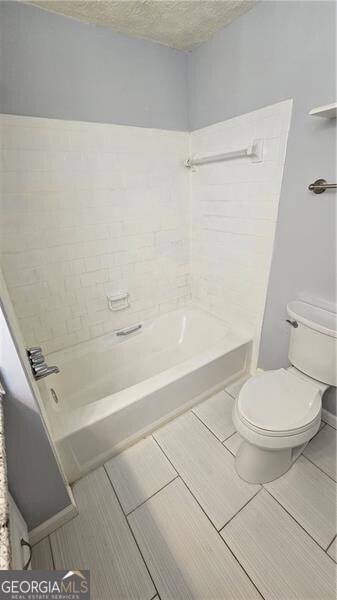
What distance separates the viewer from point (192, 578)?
3.21 feet

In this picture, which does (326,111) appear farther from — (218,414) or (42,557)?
(42,557)

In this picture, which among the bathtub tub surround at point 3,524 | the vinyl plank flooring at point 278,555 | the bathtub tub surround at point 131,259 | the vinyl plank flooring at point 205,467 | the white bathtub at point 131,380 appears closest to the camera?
the bathtub tub surround at point 3,524

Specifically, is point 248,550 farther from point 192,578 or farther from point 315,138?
point 315,138

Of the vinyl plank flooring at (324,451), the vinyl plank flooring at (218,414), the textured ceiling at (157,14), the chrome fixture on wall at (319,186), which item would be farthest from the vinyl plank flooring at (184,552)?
the textured ceiling at (157,14)

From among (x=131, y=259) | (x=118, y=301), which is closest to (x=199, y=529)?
(x=118, y=301)

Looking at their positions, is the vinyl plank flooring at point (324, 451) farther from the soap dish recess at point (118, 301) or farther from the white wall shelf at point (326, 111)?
the white wall shelf at point (326, 111)

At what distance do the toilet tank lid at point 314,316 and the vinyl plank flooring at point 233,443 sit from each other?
30.2 inches

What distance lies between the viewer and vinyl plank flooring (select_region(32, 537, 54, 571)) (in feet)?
3.36

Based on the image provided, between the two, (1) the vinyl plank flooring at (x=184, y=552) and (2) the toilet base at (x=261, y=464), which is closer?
(1) the vinyl plank flooring at (x=184, y=552)

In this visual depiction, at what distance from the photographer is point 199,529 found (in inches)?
43.8

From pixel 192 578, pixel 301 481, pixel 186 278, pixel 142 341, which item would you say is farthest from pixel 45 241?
pixel 301 481

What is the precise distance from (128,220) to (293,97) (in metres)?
1.16

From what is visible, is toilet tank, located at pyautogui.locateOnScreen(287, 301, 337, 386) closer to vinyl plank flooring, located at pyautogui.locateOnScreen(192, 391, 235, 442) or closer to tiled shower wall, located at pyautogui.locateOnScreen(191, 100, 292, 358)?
tiled shower wall, located at pyautogui.locateOnScreen(191, 100, 292, 358)

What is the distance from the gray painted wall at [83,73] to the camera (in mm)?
1287
